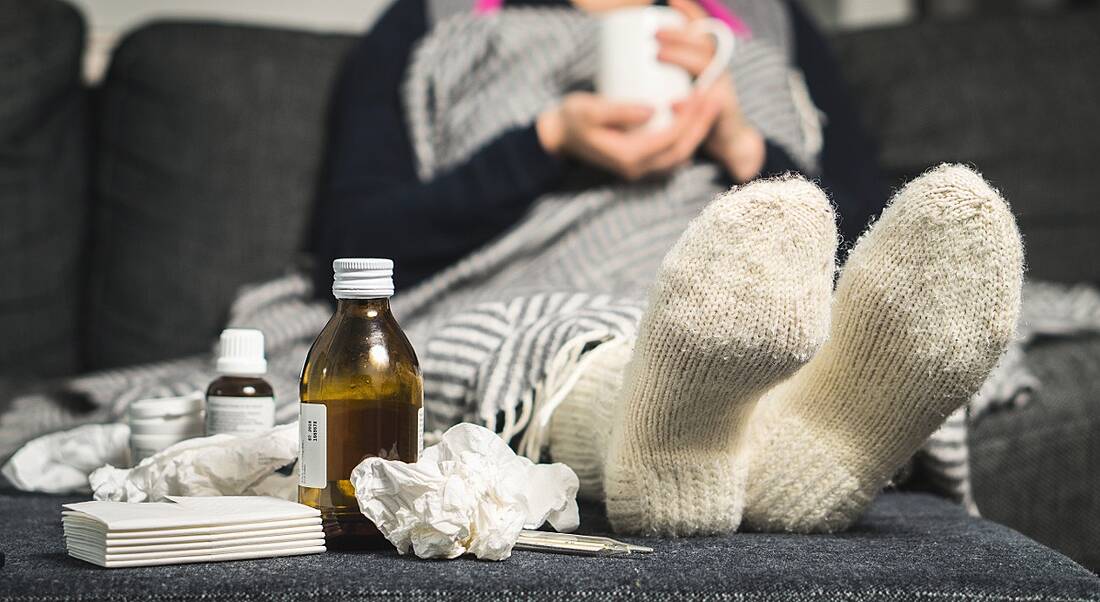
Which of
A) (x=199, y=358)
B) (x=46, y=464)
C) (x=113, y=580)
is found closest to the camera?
(x=113, y=580)

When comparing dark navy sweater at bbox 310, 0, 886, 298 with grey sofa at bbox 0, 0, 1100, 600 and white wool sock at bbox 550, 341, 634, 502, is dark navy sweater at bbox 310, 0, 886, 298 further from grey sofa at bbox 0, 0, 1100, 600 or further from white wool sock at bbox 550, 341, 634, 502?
white wool sock at bbox 550, 341, 634, 502

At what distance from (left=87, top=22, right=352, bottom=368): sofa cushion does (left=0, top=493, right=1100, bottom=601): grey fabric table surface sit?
78 centimetres

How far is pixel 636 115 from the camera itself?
3.38 ft

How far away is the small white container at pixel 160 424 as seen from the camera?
703 mm

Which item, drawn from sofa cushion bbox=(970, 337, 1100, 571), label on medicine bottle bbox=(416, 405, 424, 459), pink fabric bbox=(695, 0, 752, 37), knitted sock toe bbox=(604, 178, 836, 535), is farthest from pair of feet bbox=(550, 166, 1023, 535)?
pink fabric bbox=(695, 0, 752, 37)

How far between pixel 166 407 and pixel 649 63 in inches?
22.0

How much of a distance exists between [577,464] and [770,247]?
0.23m

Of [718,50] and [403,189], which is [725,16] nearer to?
[718,50]

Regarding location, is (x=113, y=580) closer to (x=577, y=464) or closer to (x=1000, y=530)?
(x=577, y=464)

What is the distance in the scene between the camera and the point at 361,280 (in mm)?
560

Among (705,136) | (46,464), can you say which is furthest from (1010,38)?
(46,464)

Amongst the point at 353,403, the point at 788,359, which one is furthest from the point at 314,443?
the point at 788,359

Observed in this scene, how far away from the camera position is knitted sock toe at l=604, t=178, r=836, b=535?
539 mm

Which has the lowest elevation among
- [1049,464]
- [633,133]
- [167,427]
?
[1049,464]
